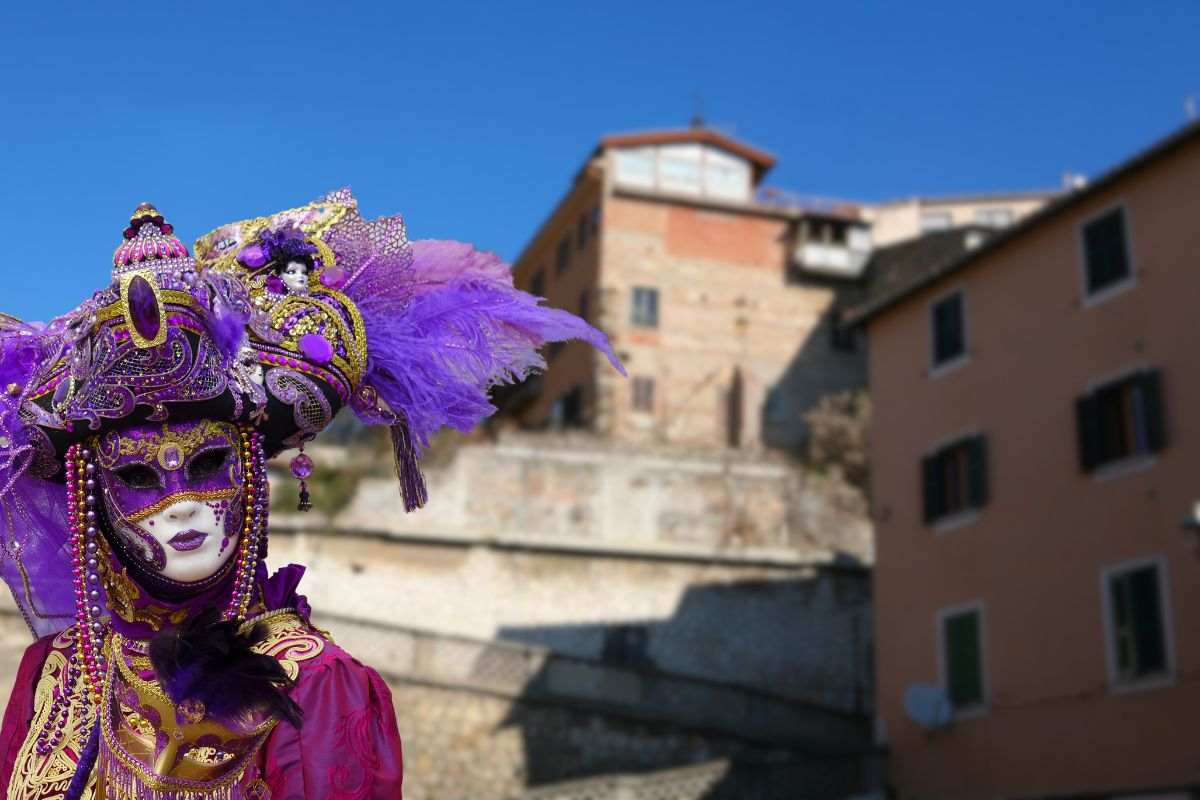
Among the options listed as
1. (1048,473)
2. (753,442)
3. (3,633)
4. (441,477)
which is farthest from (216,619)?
(753,442)

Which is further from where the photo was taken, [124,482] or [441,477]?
[441,477]

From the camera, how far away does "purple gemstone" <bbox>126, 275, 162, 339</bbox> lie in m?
3.77

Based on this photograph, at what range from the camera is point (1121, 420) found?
67.7 ft

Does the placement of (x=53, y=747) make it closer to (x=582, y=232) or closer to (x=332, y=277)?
(x=332, y=277)

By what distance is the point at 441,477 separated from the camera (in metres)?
31.6

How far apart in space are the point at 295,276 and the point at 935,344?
21.2 meters

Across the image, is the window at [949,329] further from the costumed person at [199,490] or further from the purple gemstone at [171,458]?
the purple gemstone at [171,458]

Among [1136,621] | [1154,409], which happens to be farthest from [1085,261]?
[1136,621]

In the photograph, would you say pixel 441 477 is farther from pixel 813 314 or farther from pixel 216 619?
pixel 216 619

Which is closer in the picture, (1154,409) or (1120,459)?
(1154,409)

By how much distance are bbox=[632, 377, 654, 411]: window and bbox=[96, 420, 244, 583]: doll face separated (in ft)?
120

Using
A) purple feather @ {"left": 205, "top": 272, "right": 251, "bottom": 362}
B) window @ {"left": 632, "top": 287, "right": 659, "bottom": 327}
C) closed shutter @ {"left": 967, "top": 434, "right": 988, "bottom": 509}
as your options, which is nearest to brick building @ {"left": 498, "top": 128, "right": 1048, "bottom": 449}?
window @ {"left": 632, "top": 287, "right": 659, "bottom": 327}

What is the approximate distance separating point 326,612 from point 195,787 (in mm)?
23004

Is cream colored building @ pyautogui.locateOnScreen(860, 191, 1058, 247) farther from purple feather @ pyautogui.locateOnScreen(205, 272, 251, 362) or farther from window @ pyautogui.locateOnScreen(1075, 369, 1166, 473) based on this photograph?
purple feather @ pyautogui.locateOnScreen(205, 272, 251, 362)
